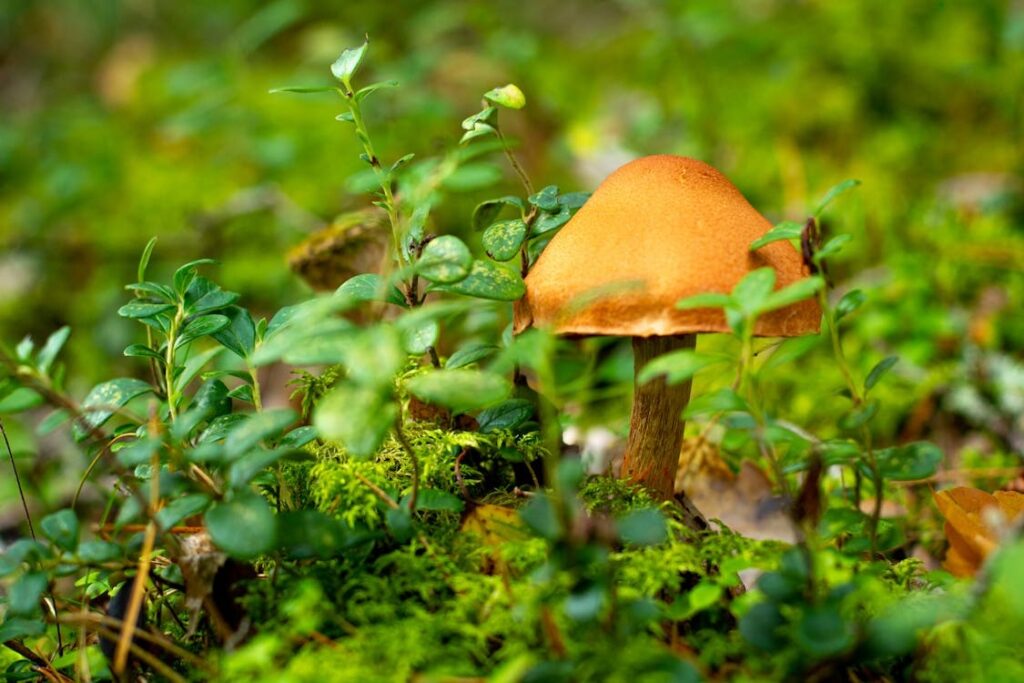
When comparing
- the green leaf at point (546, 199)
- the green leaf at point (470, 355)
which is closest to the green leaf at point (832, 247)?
the green leaf at point (546, 199)

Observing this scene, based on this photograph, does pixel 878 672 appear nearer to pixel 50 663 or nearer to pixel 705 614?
pixel 705 614

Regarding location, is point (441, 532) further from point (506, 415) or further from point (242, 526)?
point (242, 526)

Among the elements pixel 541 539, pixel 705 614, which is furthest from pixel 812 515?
pixel 541 539

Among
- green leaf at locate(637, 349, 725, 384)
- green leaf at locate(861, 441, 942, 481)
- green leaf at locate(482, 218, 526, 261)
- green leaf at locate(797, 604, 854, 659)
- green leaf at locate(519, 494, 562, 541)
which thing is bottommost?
green leaf at locate(797, 604, 854, 659)

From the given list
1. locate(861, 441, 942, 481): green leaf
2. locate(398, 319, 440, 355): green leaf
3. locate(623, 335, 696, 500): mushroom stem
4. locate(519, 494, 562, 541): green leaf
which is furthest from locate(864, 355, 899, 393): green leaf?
locate(398, 319, 440, 355): green leaf

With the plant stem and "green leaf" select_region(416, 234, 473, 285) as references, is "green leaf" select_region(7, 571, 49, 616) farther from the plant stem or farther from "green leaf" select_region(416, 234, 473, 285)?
the plant stem

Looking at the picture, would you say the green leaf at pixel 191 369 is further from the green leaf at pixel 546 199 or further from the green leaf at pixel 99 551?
the green leaf at pixel 546 199

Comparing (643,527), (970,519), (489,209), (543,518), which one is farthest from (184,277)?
(970,519)
